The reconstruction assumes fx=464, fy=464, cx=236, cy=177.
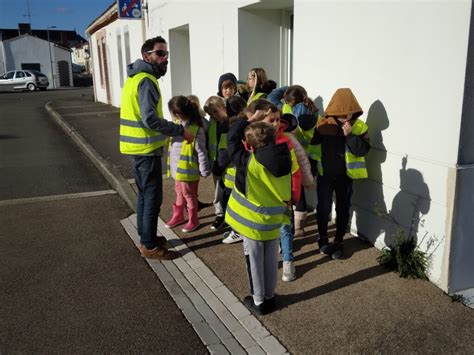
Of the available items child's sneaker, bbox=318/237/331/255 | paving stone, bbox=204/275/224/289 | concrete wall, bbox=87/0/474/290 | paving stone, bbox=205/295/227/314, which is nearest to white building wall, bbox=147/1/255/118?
concrete wall, bbox=87/0/474/290

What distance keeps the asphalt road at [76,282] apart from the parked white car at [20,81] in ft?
110

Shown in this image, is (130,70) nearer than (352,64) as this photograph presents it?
Yes

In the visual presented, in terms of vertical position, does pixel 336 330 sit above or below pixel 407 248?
below

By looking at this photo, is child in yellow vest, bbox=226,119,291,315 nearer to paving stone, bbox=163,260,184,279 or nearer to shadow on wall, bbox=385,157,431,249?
paving stone, bbox=163,260,184,279

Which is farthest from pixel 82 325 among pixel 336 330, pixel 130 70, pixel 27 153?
pixel 27 153

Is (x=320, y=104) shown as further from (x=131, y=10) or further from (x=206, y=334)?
(x=131, y=10)

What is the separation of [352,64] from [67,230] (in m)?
3.52

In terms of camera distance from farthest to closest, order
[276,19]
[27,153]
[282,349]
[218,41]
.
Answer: [27,153] < [218,41] < [276,19] < [282,349]

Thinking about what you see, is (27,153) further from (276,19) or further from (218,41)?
(276,19)

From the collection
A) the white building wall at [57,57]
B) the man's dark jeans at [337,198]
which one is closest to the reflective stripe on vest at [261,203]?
the man's dark jeans at [337,198]

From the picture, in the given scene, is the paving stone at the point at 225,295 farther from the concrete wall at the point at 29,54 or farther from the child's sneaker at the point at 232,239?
the concrete wall at the point at 29,54

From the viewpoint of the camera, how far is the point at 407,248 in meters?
3.81

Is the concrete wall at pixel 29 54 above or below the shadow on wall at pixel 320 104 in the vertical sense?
above

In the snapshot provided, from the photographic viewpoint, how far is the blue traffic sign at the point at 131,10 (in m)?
11.0
